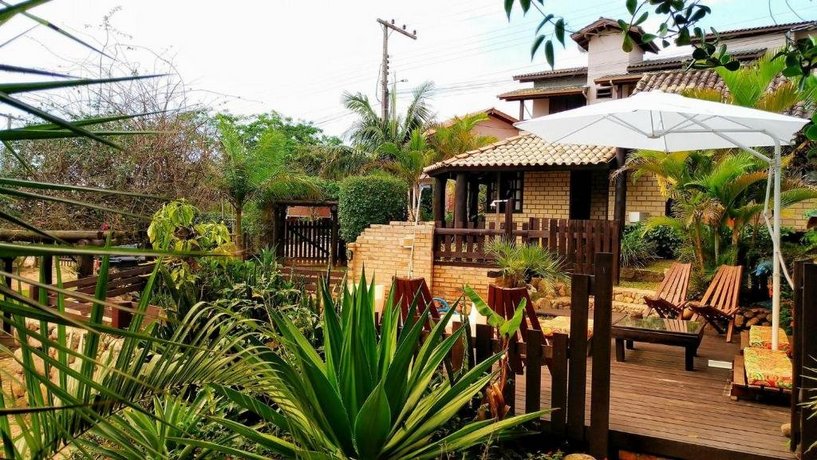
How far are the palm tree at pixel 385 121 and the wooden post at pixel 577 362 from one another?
22.5 metres

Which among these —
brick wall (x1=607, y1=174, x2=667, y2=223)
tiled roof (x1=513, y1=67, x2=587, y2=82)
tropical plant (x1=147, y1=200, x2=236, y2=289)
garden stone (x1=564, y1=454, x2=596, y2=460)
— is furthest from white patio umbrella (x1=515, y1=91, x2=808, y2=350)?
tiled roof (x1=513, y1=67, x2=587, y2=82)

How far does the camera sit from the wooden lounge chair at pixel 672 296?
749cm

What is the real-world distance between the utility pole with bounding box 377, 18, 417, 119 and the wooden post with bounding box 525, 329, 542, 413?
23807mm

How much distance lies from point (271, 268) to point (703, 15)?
17.2ft

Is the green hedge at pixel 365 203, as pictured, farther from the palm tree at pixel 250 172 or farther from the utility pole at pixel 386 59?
the utility pole at pixel 386 59

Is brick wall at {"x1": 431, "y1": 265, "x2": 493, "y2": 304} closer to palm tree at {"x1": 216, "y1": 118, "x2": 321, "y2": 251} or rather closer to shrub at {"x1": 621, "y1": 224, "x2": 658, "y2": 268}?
shrub at {"x1": 621, "y1": 224, "x2": 658, "y2": 268}

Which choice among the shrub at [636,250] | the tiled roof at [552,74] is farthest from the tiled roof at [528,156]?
the tiled roof at [552,74]

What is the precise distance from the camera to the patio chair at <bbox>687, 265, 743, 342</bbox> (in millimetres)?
7012

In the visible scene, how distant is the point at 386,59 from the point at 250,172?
1457 centimetres

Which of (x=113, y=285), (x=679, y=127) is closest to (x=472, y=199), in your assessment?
(x=679, y=127)

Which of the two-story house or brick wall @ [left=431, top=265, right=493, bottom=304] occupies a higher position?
the two-story house

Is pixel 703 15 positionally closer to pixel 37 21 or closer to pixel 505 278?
pixel 37 21

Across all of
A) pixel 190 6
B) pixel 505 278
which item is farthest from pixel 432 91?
pixel 190 6

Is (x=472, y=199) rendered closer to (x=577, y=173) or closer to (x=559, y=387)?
(x=577, y=173)
